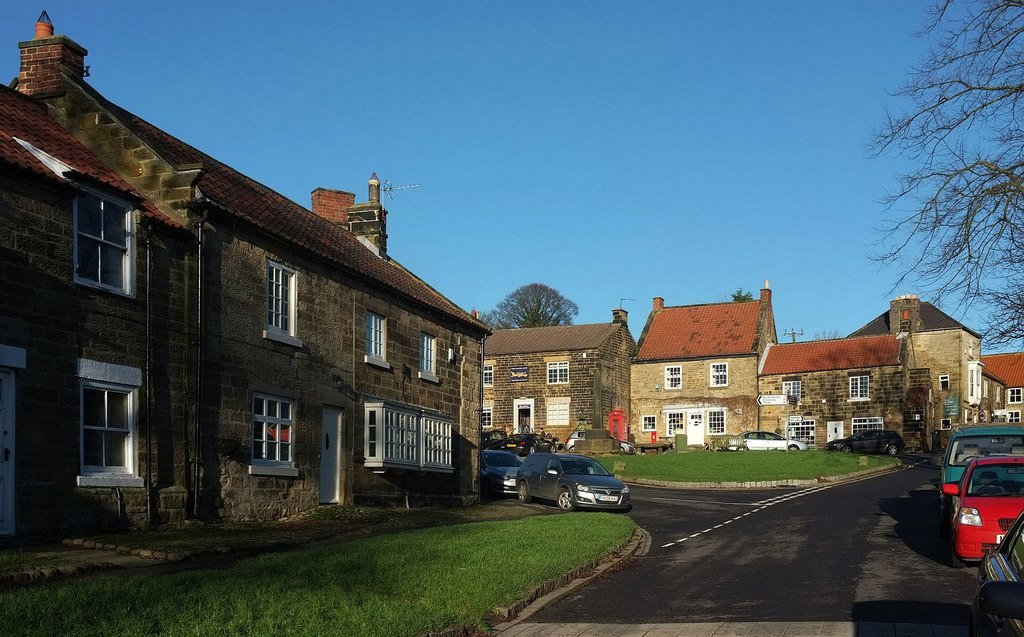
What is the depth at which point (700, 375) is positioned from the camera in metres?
62.4

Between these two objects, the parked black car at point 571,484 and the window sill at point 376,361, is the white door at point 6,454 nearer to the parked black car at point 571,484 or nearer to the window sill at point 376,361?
the window sill at point 376,361

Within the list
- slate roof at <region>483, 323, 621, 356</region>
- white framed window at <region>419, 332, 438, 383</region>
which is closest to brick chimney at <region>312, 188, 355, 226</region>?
white framed window at <region>419, 332, 438, 383</region>

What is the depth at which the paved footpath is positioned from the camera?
32.0 ft

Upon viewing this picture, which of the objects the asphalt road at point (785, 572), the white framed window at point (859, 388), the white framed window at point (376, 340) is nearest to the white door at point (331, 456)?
the white framed window at point (376, 340)

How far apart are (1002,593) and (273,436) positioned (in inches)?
668

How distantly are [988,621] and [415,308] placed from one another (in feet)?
71.4

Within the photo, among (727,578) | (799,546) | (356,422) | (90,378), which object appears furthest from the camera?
(356,422)

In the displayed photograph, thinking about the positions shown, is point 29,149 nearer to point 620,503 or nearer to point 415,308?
point 415,308

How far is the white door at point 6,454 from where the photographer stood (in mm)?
13703

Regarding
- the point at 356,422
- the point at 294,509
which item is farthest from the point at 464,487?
the point at 294,509

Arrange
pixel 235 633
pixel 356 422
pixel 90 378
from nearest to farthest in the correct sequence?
pixel 235 633, pixel 90 378, pixel 356 422

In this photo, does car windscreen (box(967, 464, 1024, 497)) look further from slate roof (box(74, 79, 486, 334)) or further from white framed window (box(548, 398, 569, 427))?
white framed window (box(548, 398, 569, 427))

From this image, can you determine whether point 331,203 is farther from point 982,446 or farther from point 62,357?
point 982,446

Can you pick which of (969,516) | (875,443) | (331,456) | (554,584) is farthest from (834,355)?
(554,584)
